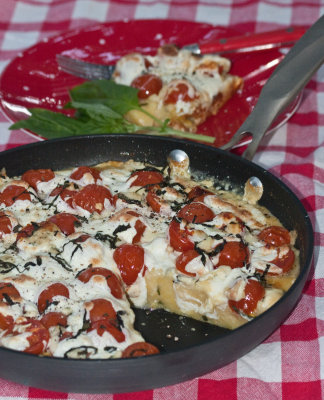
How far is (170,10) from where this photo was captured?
4.37m

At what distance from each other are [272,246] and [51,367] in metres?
0.85

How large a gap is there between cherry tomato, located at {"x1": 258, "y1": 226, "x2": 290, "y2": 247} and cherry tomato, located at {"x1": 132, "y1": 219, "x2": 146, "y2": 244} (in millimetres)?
395

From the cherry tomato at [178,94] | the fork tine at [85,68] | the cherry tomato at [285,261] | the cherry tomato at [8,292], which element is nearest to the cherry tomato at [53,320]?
the cherry tomato at [8,292]

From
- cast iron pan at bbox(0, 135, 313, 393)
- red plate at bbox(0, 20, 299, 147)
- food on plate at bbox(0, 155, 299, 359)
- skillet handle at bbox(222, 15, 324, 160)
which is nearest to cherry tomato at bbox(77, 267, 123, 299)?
food on plate at bbox(0, 155, 299, 359)

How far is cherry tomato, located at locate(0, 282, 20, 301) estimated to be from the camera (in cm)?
212

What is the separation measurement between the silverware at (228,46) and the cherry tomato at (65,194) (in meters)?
1.16

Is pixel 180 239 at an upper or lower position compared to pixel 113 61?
upper

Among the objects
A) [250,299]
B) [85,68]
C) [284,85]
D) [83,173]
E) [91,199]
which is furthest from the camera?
[85,68]

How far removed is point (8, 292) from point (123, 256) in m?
0.39

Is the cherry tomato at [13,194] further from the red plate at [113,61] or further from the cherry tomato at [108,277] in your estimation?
the red plate at [113,61]

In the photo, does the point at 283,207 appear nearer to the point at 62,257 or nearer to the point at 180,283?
the point at 180,283

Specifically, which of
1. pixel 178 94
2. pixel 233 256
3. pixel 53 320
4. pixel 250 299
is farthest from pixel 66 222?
pixel 178 94

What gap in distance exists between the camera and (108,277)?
86.8 inches

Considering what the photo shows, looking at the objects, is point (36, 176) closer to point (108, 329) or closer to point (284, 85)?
point (108, 329)
